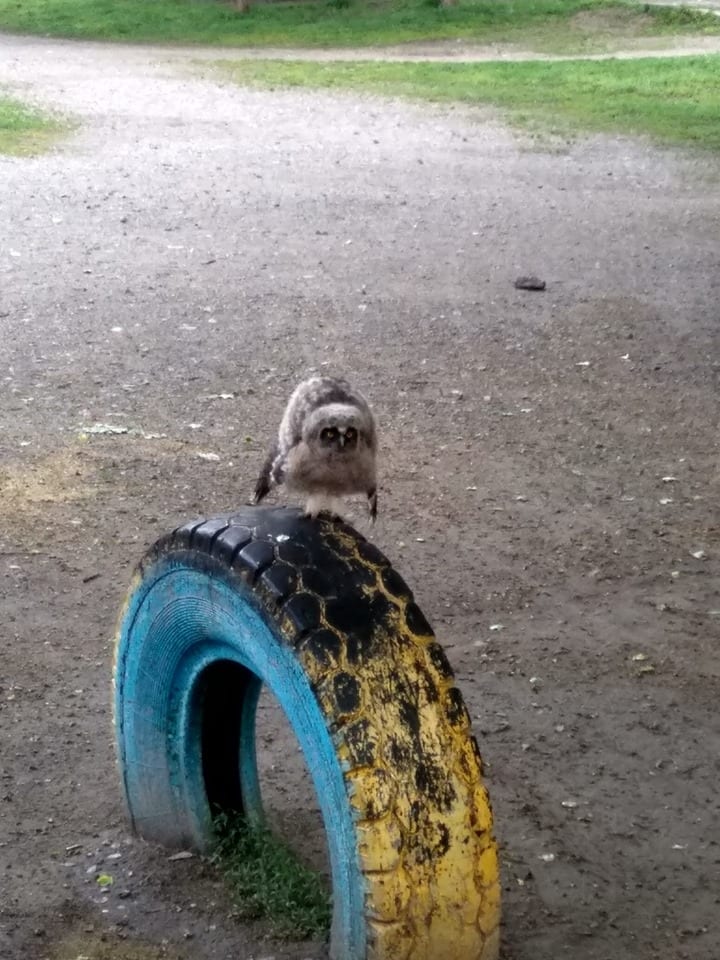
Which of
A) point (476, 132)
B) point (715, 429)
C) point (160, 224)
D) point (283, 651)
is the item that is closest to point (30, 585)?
point (283, 651)

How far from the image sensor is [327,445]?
149 inches

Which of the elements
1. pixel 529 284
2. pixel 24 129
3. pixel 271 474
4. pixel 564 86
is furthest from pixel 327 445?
pixel 564 86

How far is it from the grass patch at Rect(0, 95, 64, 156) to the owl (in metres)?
10.2

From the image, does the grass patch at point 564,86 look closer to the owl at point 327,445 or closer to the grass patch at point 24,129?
the grass patch at point 24,129

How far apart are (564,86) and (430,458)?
11774mm

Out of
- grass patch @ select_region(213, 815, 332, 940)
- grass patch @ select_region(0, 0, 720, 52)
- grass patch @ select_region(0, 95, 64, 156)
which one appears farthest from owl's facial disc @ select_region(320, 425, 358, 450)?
grass patch @ select_region(0, 0, 720, 52)

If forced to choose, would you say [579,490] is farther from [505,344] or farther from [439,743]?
[439,743]

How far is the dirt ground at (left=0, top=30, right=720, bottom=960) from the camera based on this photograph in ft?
12.7

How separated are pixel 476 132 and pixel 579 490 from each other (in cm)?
884

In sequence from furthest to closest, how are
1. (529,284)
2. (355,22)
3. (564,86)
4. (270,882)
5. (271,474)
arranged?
(355,22) → (564,86) → (529,284) → (271,474) → (270,882)

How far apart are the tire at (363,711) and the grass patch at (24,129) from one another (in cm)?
1080

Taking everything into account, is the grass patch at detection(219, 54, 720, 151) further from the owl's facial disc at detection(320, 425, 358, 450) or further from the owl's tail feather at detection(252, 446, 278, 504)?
the owl's facial disc at detection(320, 425, 358, 450)

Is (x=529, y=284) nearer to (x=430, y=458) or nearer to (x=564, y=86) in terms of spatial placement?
(x=430, y=458)

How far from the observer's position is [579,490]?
6410mm
